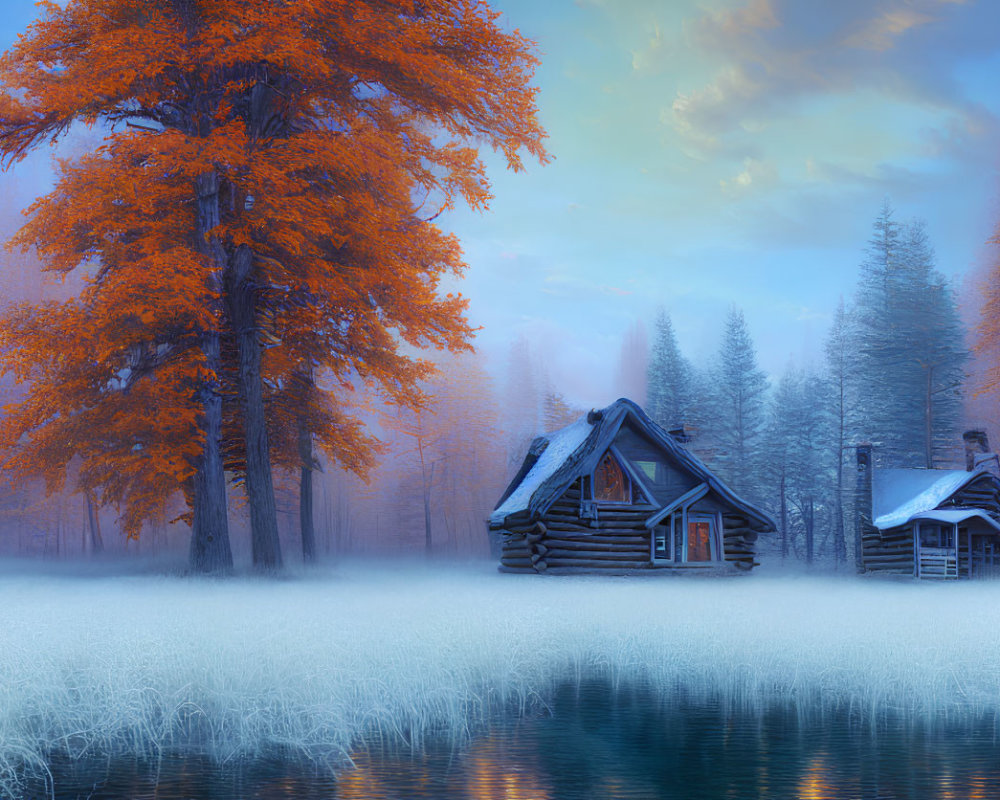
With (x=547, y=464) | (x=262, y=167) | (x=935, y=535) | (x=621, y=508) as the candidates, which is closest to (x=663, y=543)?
(x=621, y=508)

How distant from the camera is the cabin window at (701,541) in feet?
106

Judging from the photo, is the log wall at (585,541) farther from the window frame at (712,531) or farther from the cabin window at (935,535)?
the cabin window at (935,535)

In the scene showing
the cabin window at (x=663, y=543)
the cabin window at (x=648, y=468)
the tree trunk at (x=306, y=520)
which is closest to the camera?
the cabin window at (x=648, y=468)

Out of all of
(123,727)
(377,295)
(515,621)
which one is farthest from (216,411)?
(123,727)

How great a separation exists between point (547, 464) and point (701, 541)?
18.2 ft

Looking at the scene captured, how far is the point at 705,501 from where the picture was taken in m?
32.3

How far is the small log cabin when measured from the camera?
30281 mm

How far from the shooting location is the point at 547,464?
1275 inches

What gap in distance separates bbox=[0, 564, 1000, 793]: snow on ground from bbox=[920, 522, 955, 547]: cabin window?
16.8 metres

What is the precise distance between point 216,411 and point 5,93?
8.73m

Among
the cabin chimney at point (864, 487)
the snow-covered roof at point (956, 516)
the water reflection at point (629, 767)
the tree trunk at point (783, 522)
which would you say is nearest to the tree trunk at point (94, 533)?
the cabin chimney at point (864, 487)

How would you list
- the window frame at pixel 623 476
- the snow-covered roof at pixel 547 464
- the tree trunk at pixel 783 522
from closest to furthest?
the snow-covered roof at pixel 547 464 → the window frame at pixel 623 476 → the tree trunk at pixel 783 522

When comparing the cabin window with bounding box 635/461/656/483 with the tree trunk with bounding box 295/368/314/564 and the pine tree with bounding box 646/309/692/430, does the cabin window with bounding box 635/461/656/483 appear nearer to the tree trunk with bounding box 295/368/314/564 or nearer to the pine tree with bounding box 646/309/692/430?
the tree trunk with bounding box 295/368/314/564

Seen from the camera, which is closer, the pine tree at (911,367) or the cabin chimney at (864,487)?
the cabin chimney at (864,487)
